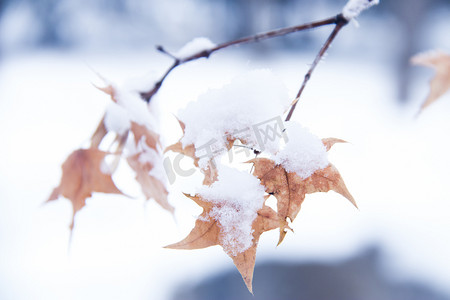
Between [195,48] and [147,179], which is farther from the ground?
[195,48]

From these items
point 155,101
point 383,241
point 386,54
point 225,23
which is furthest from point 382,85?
point 155,101

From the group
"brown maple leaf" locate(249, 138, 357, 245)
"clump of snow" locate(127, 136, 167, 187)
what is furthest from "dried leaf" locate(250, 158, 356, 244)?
"clump of snow" locate(127, 136, 167, 187)

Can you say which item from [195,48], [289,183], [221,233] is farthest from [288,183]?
[195,48]

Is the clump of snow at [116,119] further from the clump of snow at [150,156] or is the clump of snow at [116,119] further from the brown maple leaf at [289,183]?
the brown maple leaf at [289,183]

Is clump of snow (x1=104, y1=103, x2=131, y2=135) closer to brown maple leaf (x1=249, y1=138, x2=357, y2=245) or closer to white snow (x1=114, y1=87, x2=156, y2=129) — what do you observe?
white snow (x1=114, y1=87, x2=156, y2=129)

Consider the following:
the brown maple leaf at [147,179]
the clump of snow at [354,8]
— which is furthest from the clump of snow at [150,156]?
the clump of snow at [354,8]

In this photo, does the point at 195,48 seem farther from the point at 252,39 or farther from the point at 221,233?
the point at 221,233

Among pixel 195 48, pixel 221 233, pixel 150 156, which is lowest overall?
pixel 221 233
